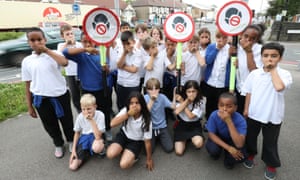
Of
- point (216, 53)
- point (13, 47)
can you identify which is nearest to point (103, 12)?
point (216, 53)

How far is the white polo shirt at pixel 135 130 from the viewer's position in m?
2.44

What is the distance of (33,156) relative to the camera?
2.71 metres

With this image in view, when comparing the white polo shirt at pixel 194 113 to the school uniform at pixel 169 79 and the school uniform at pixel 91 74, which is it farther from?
the school uniform at pixel 91 74

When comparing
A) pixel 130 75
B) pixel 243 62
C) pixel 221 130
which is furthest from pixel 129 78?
pixel 243 62

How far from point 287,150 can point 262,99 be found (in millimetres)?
1213

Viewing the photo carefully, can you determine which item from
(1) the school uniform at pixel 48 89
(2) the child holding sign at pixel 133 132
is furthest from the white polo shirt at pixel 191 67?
(1) the school uniform at pixel 48 89

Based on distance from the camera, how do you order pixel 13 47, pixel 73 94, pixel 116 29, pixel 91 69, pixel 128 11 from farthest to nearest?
1. pixel 128 11
2. pixel 13 47
3. pixel 73 94
4. pixel 91 69
5. pixel 116 29

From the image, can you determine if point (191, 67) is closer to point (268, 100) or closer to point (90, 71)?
point (268, 100)

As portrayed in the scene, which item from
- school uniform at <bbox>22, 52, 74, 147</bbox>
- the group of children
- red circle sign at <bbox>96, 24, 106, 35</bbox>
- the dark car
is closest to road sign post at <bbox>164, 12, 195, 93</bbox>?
the group of children

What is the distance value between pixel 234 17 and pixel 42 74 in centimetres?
231

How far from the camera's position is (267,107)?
78.5 inches

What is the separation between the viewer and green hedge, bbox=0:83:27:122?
3.95 m

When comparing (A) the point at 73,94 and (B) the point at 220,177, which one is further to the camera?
(A) the point at 73,94

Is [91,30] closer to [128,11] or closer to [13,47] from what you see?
[13,47]
